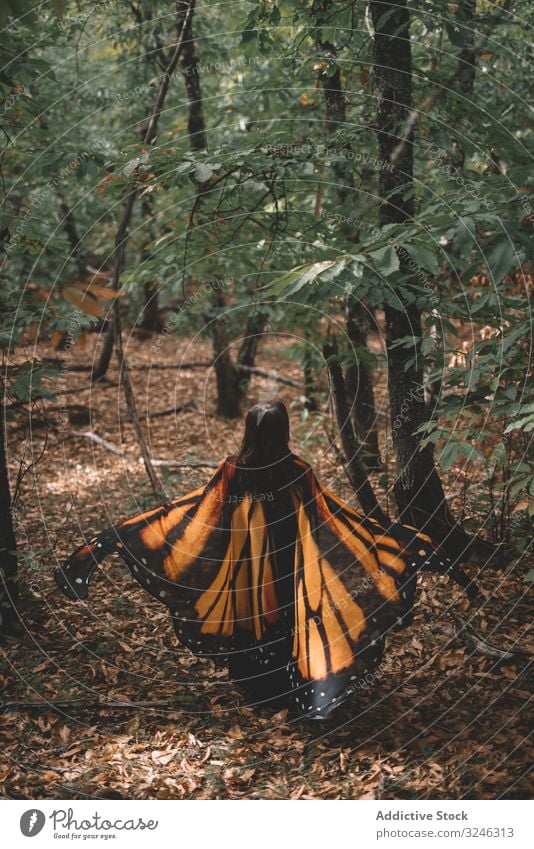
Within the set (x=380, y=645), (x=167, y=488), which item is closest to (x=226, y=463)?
(x=380, y=645)

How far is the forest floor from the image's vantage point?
324cm

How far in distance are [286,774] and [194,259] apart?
3672 mm

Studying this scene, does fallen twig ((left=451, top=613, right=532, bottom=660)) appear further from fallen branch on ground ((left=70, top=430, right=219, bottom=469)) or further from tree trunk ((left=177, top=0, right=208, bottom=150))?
tree trunk ((left=177, top=0, right=208, bottom=150))

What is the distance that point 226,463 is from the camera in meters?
3.72

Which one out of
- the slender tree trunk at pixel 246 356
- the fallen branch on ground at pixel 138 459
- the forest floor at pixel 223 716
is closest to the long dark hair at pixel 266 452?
the forest floor at pixel 223 716

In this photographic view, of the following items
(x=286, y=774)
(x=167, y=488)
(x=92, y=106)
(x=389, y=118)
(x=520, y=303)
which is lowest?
(x=286, y=774)

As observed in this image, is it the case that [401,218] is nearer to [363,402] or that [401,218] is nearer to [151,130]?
[151,130]

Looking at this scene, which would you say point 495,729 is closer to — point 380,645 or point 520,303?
point 380,645

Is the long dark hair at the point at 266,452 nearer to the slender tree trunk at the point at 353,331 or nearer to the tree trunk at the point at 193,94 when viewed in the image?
the slender tree trunk at the point at 353,331

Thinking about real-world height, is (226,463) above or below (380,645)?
above
